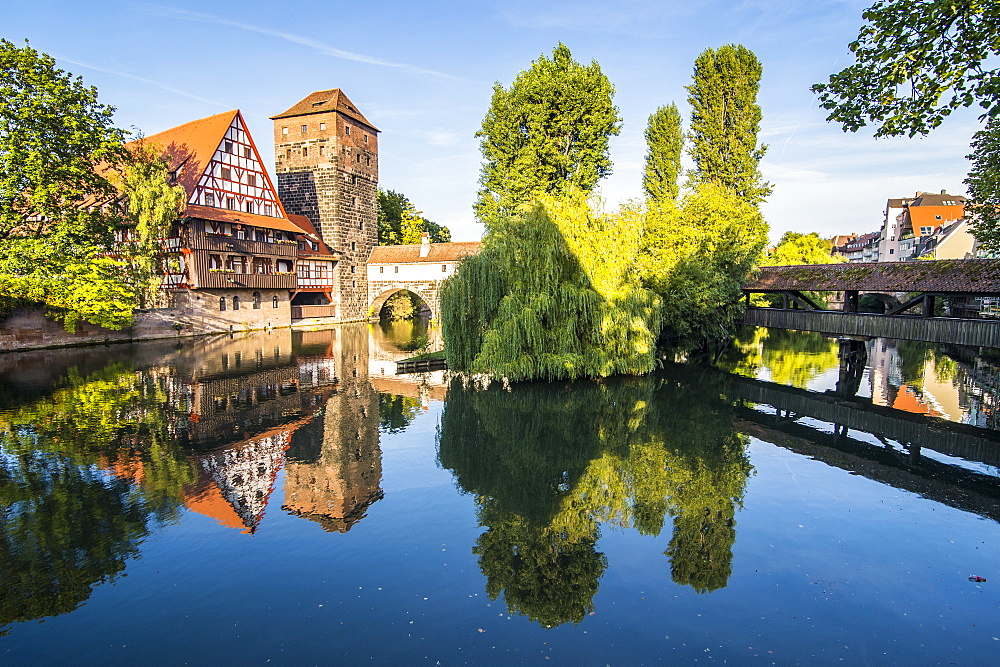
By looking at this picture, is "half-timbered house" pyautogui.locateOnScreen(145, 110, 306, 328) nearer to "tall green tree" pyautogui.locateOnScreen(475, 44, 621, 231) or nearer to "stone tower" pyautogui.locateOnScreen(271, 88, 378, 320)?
"stone tower" pyautogui.locateOnScreen(271, 88, 378, 320)

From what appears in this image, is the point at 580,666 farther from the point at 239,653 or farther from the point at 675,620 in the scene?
the point at 239,653

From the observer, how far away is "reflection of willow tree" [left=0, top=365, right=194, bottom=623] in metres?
6.99

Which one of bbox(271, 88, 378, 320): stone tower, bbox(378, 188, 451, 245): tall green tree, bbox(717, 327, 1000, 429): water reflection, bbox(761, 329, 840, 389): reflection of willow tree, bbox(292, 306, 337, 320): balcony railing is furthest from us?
bbox(378, 188, 451, 245): tall green tree

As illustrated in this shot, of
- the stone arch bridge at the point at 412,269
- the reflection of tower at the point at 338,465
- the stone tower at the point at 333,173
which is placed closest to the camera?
the reflection of tower at the point at 338,465

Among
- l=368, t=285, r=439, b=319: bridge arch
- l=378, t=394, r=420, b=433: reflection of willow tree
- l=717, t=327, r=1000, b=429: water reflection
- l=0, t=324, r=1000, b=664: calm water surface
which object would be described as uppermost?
l=368, t=285, r=439, b=319: bridge arch

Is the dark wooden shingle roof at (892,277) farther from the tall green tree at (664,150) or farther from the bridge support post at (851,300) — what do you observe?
the tall green tree at (664,150)

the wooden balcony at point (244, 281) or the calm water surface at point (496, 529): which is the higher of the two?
the wooden balcony at point (244, 281)

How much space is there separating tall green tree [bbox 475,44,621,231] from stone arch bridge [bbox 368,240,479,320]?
13.2 metres

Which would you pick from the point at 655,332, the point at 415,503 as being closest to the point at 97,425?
the point at 415,503

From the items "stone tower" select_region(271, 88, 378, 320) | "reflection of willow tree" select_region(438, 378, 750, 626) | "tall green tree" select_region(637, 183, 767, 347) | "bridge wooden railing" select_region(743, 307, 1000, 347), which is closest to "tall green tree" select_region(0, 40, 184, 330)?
"stone tower" select_region(271, 88, 378, 320)

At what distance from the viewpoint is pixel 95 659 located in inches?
220

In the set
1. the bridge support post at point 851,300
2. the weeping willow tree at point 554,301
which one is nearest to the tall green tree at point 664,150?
the bridge support post at point 851,300

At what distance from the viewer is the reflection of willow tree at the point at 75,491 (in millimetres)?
6988

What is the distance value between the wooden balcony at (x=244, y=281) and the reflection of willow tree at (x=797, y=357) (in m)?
31.0
